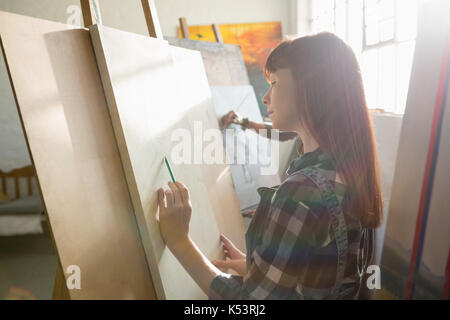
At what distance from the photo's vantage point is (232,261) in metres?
1.18

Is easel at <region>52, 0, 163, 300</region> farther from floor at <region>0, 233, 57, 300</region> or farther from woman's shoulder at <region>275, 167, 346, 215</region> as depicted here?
floor at <region>0, 233, 57, 300</region>

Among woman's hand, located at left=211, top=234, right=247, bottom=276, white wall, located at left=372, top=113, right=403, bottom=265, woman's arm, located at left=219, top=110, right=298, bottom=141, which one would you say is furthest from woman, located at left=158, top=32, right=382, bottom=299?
woman's arm, located at left=219, top=110, right=298, bottom=141

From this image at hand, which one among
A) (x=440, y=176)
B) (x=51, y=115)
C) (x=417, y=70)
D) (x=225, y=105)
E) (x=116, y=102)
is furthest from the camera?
(x=225, y=105)

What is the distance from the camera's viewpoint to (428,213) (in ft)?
4.14

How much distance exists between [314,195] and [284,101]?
0.26 m

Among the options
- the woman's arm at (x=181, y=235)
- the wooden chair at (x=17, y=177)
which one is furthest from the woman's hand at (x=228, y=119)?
the wooden chair at (x=17, y=177)

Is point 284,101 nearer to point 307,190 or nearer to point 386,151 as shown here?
point 307,190

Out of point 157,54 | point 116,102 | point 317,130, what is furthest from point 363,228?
point 157,54

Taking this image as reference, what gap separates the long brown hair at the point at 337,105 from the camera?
836 millimetres

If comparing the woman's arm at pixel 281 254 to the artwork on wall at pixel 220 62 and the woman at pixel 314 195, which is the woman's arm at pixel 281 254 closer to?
the woman at pixel 314 195

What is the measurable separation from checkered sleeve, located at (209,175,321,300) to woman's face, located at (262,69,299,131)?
0.17 metres

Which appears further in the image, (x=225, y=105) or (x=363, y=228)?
(x=225, y=105)

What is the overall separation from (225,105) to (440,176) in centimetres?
154
